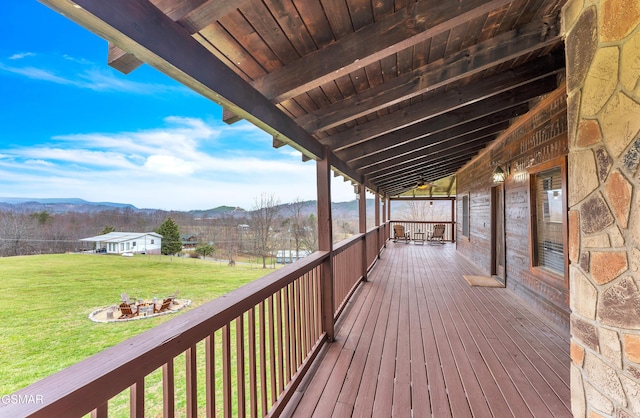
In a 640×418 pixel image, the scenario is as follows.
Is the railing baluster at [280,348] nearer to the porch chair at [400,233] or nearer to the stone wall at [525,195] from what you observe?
the stone wall at [525,195]

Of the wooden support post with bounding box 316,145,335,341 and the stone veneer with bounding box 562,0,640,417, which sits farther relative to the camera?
the wooden support post with bounding box 316,145,335,341

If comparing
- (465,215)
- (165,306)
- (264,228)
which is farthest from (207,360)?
(264,228)

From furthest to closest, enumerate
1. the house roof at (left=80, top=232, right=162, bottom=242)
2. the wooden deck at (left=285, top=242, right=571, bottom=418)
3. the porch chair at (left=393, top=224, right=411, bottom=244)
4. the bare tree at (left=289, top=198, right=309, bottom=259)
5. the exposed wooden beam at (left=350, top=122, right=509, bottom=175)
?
1. the bare tree at (left=289, top=198, right=309, bottom=259)
2. the porch chair at (left=393, top=224, right=411, bottom=244)
3. the house roof at (left=80, top=232, right=162, bottom=242)
4. the exposed wooden beam at (left=350, top=122, right=509, bottom=175)
5. the wooden deck at (left=285, top=242, right=571, bottom=418)

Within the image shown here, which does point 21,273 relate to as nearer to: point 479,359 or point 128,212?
point 128,212

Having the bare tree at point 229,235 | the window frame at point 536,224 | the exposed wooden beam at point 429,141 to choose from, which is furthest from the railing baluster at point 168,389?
the bare tree at point 229,235

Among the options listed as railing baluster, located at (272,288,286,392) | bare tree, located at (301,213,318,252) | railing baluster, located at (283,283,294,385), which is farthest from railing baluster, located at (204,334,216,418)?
bare tree, located at (301,213,318,252)

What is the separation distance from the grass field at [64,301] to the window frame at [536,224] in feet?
25.9

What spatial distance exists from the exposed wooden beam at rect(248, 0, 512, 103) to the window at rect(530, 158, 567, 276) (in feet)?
8.00

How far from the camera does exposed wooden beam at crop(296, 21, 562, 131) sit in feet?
7.39

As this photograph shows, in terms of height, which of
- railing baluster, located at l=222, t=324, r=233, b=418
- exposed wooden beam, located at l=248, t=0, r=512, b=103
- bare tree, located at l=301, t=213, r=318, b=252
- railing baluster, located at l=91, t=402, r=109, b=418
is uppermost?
exposed wooden beam, located at l=248, t=0, r=512, b=103

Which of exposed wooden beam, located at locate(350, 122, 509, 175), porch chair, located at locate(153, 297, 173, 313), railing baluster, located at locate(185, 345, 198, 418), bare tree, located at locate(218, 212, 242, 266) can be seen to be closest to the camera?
railing baluster, located at locate(185, 345, 198, 418)

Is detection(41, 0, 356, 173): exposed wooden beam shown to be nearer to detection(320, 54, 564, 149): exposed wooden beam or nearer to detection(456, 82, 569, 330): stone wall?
detection(320, 54, 564, 149): exposed wooden beam

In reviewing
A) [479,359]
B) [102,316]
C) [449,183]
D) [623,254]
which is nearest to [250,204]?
[102,316]

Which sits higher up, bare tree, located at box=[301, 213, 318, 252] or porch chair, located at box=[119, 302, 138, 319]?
bare tree, located at box=[301, 213, 318, 252]
